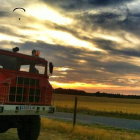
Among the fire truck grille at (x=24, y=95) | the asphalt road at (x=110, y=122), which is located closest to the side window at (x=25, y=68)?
the fire truck grille at (x=24, y=95)

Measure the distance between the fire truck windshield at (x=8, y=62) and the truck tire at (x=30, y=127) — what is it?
72.4 inches

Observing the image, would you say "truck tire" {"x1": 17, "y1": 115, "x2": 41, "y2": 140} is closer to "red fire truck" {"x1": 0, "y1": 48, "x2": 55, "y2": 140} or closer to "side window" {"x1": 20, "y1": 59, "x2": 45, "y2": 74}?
"red fire truck" {"x1": 0, "y1": 48, "x2": 55, "y2": 140}

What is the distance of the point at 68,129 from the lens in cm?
1271

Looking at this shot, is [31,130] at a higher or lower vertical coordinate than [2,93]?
lower

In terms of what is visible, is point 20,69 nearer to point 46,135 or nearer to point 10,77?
point 10,77

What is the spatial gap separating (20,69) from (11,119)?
5.60 feet

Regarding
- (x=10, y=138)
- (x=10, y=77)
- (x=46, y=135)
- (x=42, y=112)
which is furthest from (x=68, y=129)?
(x=10, y=77)

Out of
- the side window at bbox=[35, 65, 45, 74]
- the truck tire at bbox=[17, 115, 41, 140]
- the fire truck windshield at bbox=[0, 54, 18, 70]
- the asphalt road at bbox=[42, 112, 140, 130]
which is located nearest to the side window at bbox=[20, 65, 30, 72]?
the fire truck windshield at bbox=[0, 54, 18, 70]

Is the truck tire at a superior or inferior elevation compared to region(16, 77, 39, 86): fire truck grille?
inferior

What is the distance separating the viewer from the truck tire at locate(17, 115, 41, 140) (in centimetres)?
965

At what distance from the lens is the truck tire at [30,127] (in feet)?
31.7

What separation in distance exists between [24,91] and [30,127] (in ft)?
5.51

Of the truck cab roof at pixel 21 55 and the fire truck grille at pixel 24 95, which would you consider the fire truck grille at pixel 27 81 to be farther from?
the truck cab roof at pixel 21 55

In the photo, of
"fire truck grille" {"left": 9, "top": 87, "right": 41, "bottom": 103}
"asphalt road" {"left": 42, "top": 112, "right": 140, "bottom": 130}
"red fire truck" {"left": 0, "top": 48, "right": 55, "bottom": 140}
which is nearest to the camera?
"red fire truck" {"left": 0, "top": 48, "right": 55, "bottom": 140}
